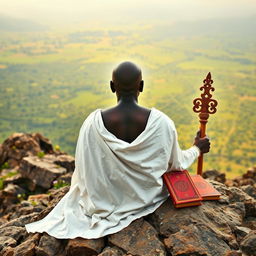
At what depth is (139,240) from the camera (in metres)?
4.26

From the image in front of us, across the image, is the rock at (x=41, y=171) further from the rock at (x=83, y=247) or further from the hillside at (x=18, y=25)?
the hillside at (x=18, y=25)

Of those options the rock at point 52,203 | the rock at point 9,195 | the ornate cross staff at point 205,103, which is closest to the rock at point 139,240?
the rock at point 52,203

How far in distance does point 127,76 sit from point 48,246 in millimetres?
2233

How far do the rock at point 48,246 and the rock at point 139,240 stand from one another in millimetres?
660

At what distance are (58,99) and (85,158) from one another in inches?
2304

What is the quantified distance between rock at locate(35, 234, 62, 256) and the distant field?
1487cm

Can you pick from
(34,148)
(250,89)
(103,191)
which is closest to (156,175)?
(103,191)

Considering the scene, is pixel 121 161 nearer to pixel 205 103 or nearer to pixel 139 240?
pixel 139 240

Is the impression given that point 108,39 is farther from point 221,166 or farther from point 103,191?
point 103,191

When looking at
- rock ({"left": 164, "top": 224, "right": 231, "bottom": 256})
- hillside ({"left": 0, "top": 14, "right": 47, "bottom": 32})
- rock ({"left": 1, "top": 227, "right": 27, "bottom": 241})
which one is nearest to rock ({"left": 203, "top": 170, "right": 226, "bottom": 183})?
rock ({"left": 164, "top": 224, "right": 231, "bottom": 256})

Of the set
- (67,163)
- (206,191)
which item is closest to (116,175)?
(206,191)

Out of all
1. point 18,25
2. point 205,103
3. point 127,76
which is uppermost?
point 127,76

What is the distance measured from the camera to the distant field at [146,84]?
43.0m

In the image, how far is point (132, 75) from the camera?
430cm
